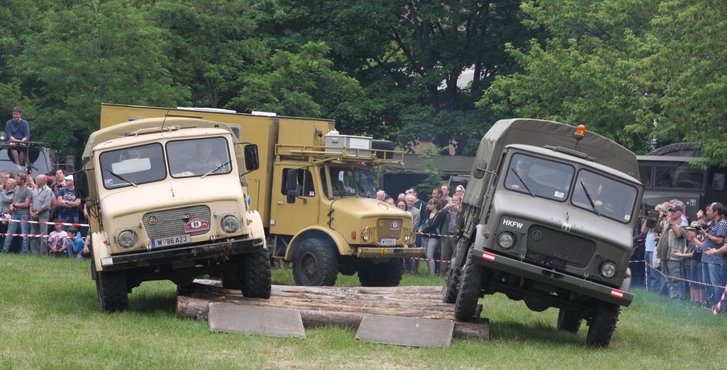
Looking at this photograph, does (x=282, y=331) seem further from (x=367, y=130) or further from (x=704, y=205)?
(x=367, y=130)

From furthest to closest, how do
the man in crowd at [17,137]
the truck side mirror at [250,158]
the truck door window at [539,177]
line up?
the man in crowd at [17,137] < the truck side mirror at [250,158] < the truck door window at [539,177]

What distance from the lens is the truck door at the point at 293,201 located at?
2339cm

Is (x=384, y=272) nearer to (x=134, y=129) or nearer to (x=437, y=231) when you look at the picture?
(x=437, y=231)

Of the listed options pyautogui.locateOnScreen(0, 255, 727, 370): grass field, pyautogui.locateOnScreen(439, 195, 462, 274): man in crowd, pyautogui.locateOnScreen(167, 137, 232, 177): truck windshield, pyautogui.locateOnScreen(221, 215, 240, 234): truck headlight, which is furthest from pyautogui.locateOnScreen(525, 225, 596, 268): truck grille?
pyautogui.locateOnScreen(439, 195, 462, 274): man in crowd

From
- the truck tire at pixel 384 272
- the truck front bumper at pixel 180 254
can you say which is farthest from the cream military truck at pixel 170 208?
the truck tire at pixel 384 272

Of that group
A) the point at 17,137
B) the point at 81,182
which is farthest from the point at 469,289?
the point at 17,137

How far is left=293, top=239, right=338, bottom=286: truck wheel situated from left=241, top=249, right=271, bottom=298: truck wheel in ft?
16.7

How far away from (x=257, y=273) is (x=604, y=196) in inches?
179

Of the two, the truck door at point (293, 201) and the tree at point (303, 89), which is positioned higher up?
the tree at point (303, 89)

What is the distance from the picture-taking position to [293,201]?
2342 cm

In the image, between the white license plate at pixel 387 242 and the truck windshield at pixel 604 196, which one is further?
the white license plate at pixel 387 242

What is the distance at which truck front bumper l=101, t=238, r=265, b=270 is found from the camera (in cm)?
1600

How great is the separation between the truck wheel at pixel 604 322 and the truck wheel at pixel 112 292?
5.92 meters

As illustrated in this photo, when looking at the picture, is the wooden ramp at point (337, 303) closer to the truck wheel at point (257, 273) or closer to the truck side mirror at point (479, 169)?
the truck wheel at point (257, 273)
